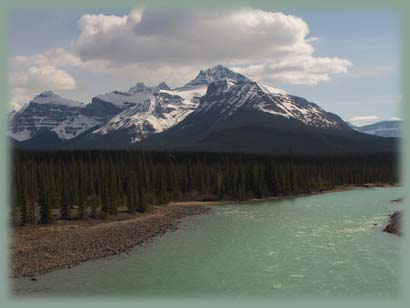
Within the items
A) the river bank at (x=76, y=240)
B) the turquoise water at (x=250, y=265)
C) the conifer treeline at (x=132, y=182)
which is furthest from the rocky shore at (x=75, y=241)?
the conifer treeline at (x=132, y=182)

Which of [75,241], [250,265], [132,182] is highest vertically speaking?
[132,182]

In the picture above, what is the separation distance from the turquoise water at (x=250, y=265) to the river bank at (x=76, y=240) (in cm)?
226

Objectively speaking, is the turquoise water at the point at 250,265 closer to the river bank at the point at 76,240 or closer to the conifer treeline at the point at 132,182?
the river bank at the point at 76,240

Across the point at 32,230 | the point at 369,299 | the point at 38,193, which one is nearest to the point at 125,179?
the point at 38,193

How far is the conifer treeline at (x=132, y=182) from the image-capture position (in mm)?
75188

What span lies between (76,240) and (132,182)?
126ft

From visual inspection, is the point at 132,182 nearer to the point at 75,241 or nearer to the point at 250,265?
the point at 75,241

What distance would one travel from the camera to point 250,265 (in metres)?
40.4

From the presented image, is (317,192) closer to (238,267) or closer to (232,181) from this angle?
(232,181)

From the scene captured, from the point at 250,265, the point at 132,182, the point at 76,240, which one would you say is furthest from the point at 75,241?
the point at 132,182

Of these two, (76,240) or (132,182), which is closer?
(76,240)

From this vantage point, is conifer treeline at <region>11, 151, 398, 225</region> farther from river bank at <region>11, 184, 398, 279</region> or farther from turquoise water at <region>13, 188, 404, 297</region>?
turquoise water at <region>13, 188, 404, 297</region>

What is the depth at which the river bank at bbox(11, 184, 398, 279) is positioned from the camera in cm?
4366

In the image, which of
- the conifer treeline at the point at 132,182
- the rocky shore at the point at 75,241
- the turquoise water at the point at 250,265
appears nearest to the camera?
the turquoise water at the point at 250,265
